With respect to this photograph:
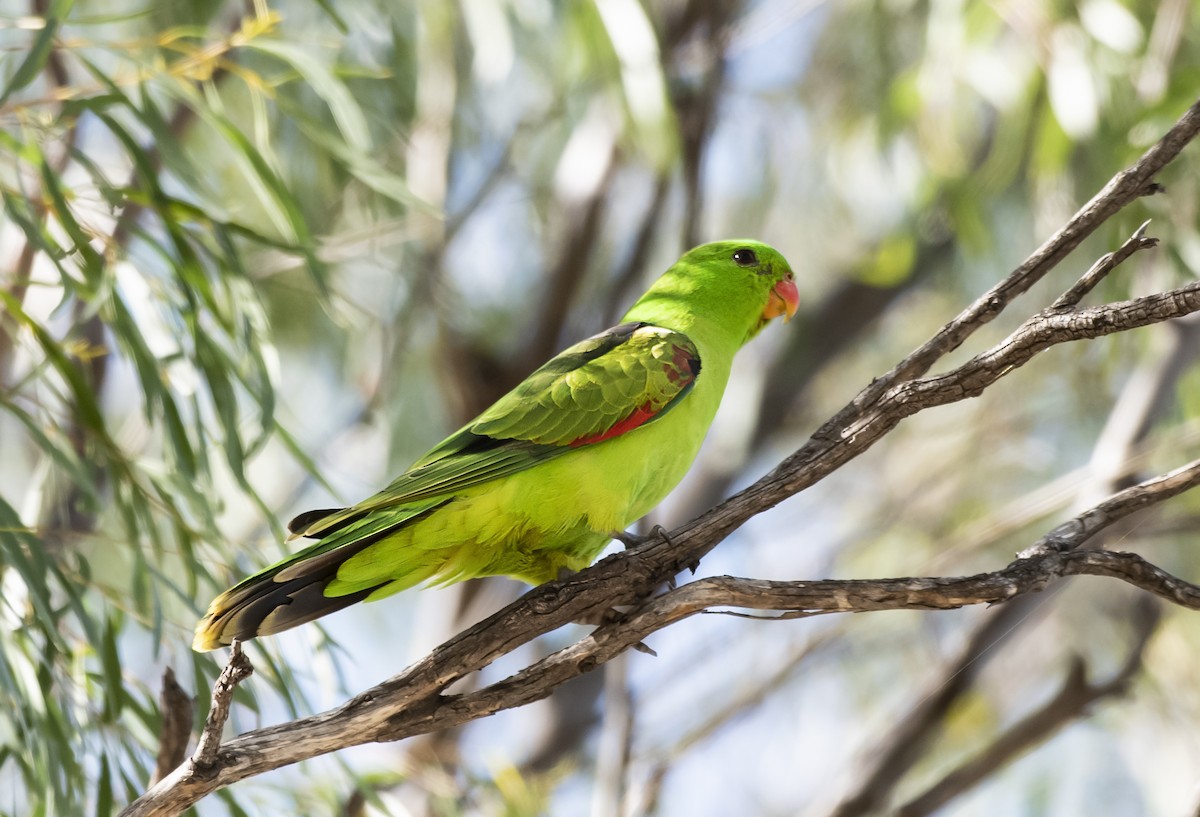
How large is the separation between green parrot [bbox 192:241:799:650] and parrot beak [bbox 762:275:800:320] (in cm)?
28

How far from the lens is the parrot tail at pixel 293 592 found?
1699 mm

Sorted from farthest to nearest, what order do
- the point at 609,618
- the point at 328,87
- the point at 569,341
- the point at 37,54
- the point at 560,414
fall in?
the point at 569,341
the point at 328,87
the point at 560,414
the point at 37,54
the point at 609,618

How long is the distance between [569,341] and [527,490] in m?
2.21

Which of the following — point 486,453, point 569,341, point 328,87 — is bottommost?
point 486,453

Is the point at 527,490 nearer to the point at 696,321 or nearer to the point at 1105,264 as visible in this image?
the point at 696,321

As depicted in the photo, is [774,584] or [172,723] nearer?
[774,584]

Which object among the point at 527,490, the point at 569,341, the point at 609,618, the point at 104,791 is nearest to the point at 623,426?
the point at 527,490

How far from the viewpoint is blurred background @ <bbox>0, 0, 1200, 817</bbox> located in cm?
223

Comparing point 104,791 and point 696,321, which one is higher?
point 696,321

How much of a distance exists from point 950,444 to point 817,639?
2373 mm

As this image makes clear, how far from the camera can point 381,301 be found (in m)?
4.77

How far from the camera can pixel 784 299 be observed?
2.65 m

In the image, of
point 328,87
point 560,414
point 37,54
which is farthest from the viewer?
point 328,87

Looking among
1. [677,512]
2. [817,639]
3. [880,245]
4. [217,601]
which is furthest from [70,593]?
[880,245]
